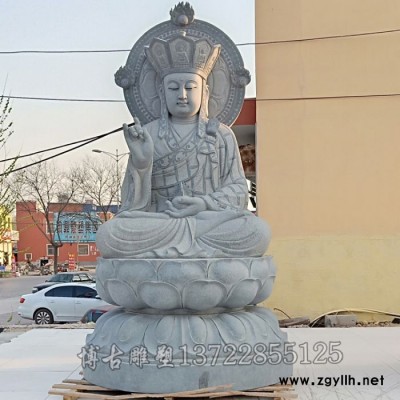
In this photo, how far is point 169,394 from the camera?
2.81 m

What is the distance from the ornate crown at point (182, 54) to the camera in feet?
11.6

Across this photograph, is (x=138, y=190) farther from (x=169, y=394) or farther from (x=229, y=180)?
(x=169, y=394)

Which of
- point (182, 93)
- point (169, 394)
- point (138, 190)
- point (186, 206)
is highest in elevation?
point (182, 93)

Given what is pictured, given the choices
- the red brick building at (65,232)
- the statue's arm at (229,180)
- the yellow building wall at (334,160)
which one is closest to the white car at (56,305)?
the yellow building wall at (334,160)

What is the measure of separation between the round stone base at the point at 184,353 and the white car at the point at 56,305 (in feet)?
17.8

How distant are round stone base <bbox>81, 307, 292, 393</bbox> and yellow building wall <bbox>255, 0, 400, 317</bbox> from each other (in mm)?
3318

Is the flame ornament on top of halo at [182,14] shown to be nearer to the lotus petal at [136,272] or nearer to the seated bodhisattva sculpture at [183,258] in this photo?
the seated bodhisattva sculpture at [183,258]

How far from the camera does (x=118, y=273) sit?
3.00m

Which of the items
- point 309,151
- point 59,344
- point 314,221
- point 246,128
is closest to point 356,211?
point 314,221

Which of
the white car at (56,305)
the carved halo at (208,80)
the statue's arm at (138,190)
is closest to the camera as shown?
the statue's arm at (138,190)

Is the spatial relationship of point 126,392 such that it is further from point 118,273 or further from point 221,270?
point 221,270

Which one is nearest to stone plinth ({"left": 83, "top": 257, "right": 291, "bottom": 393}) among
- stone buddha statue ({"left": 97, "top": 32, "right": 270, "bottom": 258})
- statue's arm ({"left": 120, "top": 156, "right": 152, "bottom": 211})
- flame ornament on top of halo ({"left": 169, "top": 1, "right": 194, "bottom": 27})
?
stone buddha statue ({"left": 97, "top": 32, "right": 270, "bottom": 258})

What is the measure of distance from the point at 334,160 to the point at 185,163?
Answer: 318 centimetres

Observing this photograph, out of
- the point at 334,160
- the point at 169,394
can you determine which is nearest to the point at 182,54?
the point at 169,394
